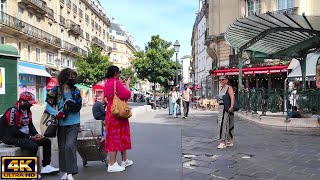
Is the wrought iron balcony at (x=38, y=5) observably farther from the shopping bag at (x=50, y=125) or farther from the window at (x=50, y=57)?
the shopping bag at (x=50, y=125)

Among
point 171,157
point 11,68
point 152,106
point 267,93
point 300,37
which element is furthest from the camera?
point 152,106

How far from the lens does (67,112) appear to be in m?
4.97

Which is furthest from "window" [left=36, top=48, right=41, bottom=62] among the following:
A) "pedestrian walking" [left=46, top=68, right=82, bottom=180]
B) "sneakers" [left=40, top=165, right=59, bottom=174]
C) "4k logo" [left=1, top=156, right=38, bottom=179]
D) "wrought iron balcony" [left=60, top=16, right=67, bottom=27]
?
"4k logo" [left=1, top=156, right=38, bottom=179]

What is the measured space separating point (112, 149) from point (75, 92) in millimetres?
1217

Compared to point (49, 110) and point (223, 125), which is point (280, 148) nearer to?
point (223, 125)

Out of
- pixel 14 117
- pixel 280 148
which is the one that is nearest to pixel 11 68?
pixel 14 117

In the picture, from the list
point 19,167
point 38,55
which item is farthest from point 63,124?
point 38,55

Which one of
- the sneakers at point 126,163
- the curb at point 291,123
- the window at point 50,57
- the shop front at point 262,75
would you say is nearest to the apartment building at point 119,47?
the window at point 50,57

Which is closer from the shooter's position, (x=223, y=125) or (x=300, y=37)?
(x=223, y=125)

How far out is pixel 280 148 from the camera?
26.2 feet

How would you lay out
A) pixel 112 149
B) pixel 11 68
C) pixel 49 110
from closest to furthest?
pixel 49 110, pixel 112 149, pixel 11 68

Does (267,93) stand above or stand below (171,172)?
above

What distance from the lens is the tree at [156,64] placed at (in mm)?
38531

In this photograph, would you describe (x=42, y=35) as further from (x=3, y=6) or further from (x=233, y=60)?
(x=233, y=60)
